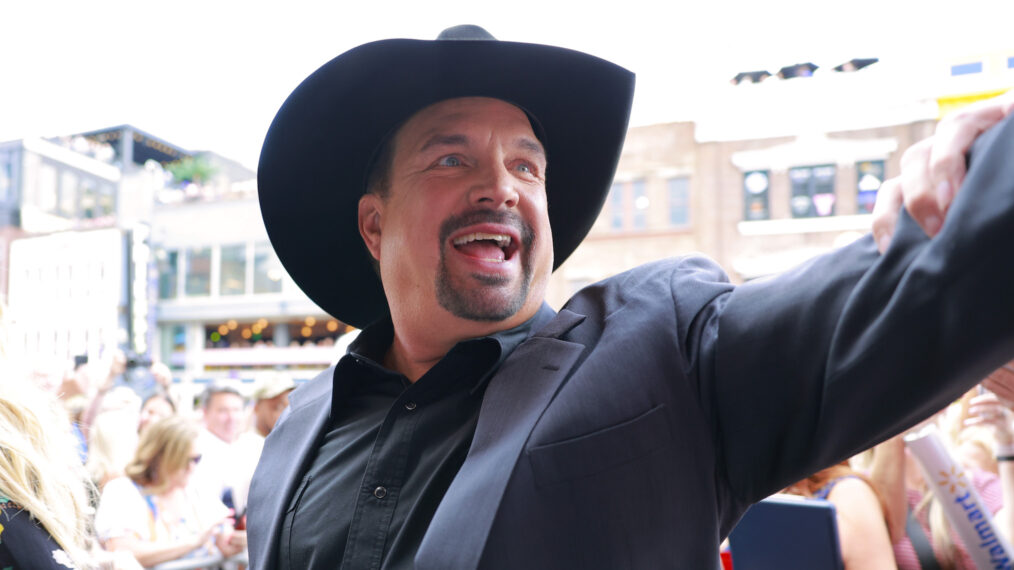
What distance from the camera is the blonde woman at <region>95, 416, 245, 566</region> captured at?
2668 mm

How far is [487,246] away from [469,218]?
0.15 ft

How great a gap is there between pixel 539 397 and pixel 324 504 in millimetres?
388

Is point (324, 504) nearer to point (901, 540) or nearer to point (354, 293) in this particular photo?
point (354, 293)

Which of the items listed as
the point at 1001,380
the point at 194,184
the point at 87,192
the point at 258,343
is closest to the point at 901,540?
the point at 1001,380

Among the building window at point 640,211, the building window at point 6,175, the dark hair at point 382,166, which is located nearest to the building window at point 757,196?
the building window at point 640,211

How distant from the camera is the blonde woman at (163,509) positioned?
2.67 meters

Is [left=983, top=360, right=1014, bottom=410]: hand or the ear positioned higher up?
the ear

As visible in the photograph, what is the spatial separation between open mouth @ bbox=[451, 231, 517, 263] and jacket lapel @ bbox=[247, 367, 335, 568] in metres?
0.33

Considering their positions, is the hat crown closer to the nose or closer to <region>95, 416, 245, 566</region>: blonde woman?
the nose

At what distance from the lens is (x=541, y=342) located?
3.04 ft

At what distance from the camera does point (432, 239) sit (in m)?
1.08

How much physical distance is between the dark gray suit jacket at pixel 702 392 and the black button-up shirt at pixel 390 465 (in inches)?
4.0

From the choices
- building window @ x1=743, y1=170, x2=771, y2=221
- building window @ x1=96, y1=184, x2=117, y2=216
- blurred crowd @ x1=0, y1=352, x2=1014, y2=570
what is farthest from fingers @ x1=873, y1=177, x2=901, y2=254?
building window @ x1=96, y1=184, x2=117, y2=216

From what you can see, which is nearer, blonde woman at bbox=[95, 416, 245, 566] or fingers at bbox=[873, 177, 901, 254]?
fingers at bbox=[873, 177, 901, 254]
